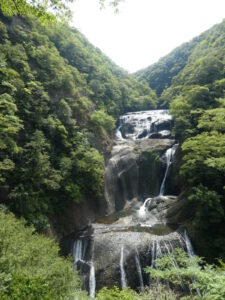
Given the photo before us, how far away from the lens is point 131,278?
11055 mm

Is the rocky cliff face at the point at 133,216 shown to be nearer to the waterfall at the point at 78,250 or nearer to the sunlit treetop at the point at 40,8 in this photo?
the waterfall at the point at 78,250

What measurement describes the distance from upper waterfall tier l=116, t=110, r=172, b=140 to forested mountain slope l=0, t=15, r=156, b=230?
4.66 meters

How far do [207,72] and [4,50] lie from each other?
23.6 meters

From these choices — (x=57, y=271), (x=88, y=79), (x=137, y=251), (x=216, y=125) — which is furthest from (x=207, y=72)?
(x=57, y=271)

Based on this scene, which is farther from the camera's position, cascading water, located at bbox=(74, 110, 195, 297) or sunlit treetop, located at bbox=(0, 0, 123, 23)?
cascading water, located at bbox=(74, 110, 195, 297)

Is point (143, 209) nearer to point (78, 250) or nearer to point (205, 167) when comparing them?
point (205, 167)

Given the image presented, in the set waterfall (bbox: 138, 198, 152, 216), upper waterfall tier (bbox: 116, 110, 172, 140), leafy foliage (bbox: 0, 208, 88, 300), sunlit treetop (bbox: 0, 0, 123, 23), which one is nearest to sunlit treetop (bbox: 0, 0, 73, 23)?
sunlit treetop (bbox: 0, 0, 123, 23)

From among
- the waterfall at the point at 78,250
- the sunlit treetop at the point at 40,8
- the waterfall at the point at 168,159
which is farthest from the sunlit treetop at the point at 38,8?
the waterfall at the point at 168,159

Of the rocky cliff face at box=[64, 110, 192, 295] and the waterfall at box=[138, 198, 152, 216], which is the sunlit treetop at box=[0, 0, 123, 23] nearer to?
the rocky cliff face at box=[64, 110, 192, 295]

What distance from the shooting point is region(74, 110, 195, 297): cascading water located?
37.3 feet

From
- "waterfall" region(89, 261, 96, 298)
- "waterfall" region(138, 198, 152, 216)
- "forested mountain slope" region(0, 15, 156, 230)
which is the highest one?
"forested mountain slope" region(0, 15, 156, 230)

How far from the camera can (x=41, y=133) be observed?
46.3 feet

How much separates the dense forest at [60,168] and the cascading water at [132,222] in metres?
1.85

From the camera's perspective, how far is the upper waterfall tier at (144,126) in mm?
29358
